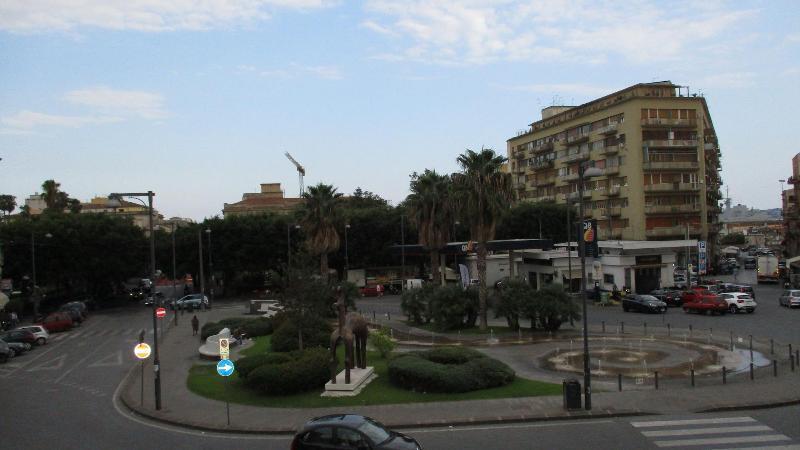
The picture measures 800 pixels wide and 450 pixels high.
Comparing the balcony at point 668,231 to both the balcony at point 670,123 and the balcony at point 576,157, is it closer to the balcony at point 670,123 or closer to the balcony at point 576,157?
the balcony at point 670,123

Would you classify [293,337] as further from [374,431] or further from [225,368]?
[374,431]

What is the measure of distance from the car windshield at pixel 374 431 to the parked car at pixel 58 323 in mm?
45796

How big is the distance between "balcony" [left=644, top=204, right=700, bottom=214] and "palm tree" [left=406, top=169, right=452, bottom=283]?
37676mm

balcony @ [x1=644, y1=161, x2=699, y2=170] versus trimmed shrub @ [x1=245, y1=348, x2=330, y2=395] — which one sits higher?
balcony @ [x1=644, y1=161, x2=699, y2=170]

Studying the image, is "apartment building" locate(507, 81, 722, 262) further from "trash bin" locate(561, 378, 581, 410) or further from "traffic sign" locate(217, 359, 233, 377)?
"traffic sign" locate(217, 359, 233, 377)

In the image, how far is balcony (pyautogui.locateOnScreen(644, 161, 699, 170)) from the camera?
77.8 meters

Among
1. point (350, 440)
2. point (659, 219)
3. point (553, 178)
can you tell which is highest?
point (553, 178)

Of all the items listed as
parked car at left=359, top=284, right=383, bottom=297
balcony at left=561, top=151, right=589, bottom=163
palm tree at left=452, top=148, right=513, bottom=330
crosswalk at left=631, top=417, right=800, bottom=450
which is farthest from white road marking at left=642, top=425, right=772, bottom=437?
balcony at left=561, top=151, right=589, bottom=163

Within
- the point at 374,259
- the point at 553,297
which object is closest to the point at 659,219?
the point at 374,259

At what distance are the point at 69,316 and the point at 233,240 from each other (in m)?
Result: 25.8

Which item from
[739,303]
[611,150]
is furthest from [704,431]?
[611,150]

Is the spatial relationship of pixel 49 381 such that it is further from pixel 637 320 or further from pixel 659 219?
pixel 659 219

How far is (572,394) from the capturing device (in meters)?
19.6

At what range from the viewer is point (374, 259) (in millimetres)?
83688
